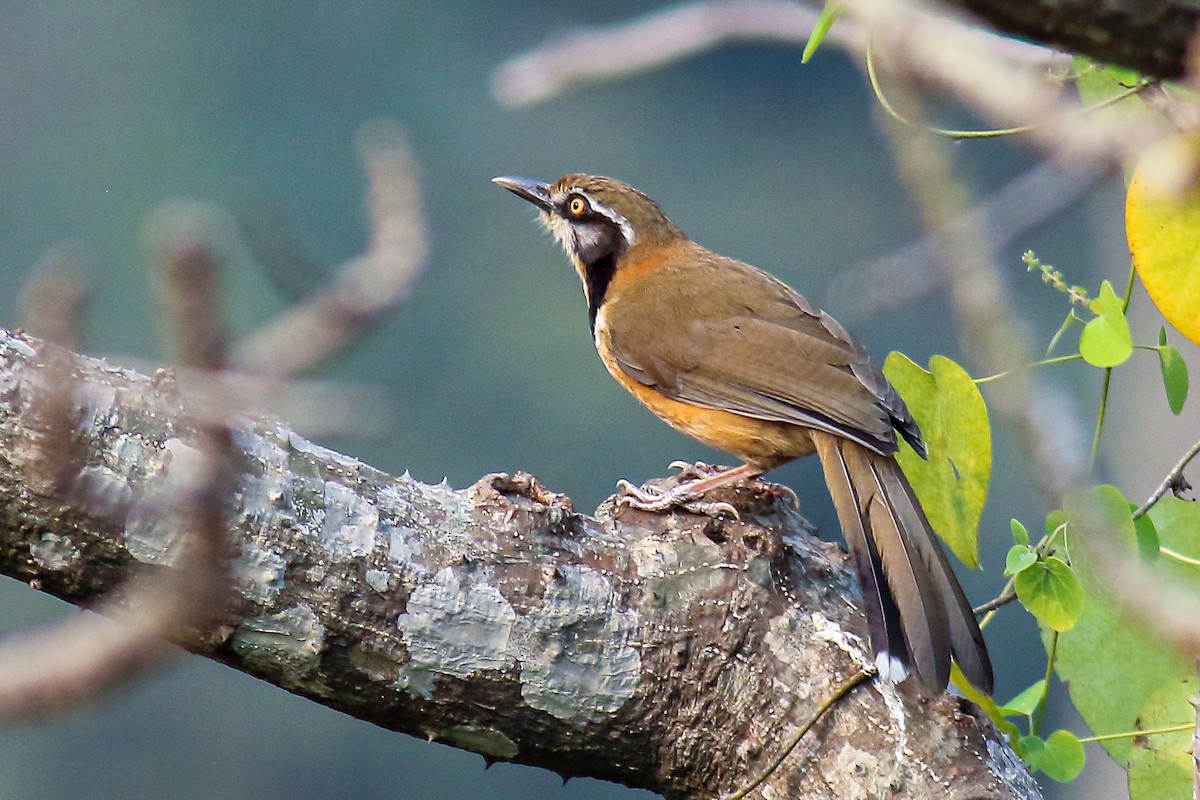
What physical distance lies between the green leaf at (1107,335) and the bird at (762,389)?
62 centimetres

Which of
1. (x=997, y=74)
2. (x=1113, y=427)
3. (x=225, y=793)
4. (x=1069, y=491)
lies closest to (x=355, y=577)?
(x=1069, y=491)

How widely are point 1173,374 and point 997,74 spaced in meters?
1.66

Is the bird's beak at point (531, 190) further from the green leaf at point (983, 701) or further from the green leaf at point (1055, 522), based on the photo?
the green leaf at point (1055, 522)

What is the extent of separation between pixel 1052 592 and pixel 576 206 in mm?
2619

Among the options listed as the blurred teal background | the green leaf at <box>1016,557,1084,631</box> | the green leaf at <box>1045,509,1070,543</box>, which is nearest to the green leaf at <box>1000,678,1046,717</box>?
the green leaf at <box>1016,557,1084,631</box>

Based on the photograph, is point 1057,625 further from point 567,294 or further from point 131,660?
point 567,294

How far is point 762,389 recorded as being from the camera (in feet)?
12.3

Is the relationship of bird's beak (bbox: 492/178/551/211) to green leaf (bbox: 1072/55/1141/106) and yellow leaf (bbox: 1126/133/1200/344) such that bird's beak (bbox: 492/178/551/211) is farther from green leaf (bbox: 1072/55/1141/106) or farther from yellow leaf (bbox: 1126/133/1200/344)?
yellow leaf (bbox: 1126/133/1200/344)

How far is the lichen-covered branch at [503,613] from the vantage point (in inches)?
86.9

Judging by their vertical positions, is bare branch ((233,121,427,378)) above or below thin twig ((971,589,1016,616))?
above

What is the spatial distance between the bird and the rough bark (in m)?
1.86

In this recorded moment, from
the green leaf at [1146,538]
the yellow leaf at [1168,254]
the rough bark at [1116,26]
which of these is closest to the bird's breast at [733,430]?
the green leaf at [1146,538]

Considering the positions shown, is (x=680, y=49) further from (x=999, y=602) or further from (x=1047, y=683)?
(x=1047, y=683)

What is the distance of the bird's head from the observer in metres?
4.58
